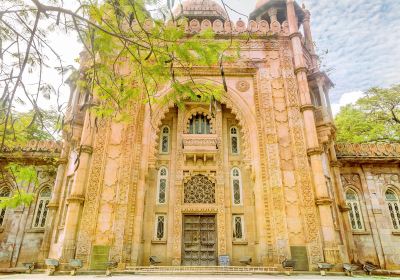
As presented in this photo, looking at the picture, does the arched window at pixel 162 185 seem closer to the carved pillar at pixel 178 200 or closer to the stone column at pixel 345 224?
the carved pillar at pixel 178 200

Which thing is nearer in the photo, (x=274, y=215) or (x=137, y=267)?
(x=137, y=267)

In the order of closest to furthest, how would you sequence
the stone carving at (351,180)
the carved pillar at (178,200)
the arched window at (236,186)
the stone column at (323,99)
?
the carved pillar at (178,200) < the arched window at (236,186) < the stone column at (323,99) < the stone carving at (351,180)

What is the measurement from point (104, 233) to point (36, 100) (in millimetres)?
7729

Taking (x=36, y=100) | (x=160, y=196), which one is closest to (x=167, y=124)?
(x=160, y=196)

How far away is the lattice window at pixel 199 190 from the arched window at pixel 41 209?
23.7 feet

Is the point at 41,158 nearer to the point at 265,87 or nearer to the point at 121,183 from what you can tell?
the point at 121,183

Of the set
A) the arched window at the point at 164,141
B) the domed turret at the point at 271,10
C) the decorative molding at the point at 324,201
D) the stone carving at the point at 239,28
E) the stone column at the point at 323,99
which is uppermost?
the domed turret at the point at 271,10

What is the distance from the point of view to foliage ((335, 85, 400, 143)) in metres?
17.6

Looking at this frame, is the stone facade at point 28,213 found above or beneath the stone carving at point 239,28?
beneath

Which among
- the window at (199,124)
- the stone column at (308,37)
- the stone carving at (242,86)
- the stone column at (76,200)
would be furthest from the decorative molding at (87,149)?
the stone column at (308,37)

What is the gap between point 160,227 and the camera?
37.6ft

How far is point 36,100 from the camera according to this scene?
333 centimetres

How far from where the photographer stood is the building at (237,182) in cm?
1012

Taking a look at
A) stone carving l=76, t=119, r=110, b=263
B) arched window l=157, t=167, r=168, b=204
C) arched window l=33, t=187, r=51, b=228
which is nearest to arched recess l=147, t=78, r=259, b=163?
arched window l=157, t=167, r=168, b=204
